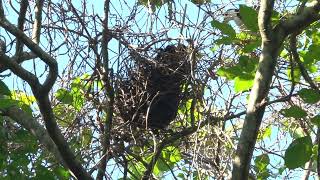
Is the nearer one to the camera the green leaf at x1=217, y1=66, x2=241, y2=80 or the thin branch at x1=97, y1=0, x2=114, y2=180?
the green leaf at x1=217, y1=66, x2=241, y2=80

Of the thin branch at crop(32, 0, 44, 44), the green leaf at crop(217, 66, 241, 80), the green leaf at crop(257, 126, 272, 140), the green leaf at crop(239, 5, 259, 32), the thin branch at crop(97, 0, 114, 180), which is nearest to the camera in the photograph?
the green leaf at crop(239, 5, 259, 32)

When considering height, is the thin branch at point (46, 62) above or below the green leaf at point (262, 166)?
above

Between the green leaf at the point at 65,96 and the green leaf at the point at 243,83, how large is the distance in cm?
112

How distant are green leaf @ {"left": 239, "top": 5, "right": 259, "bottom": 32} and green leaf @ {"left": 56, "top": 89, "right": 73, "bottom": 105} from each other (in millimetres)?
1345

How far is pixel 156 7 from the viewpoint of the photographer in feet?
11.5

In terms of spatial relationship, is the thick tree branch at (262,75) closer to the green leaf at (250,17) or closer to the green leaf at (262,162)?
the green leaf at (250,17)

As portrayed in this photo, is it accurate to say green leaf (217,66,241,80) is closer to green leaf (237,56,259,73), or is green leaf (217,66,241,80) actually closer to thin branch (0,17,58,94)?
green leaf (237,56,259,73)

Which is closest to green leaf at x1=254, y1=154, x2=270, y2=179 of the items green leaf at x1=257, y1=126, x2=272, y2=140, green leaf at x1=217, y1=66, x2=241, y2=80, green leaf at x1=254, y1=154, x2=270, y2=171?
green leaf at x1=254, y1=154, x2=270, y2=171

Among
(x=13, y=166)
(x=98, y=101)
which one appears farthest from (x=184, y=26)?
(x=13, y=166)

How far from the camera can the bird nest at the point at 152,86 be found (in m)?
3.15

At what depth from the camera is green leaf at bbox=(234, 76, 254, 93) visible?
247 centimetres

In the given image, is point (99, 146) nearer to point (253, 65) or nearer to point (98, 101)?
point (98, 101)

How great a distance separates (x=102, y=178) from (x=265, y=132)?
1.20m

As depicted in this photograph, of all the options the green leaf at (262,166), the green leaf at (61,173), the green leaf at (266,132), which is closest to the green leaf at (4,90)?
the green leaf at (61,173)
